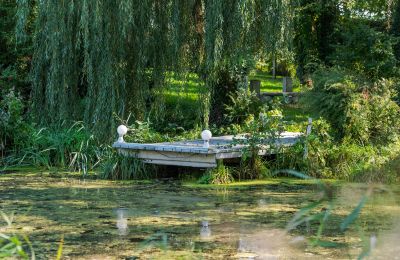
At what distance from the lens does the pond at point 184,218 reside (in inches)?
265

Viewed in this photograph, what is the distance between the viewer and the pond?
674 cm

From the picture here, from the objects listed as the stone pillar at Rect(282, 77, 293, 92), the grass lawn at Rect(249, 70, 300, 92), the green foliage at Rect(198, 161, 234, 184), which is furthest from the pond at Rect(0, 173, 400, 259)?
the grass lawn at Rect(249, 70, 300, 92)

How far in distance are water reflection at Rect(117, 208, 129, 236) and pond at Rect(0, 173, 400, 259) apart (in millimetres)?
11

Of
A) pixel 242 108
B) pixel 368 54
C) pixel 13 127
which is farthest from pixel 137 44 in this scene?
pixel 368 54

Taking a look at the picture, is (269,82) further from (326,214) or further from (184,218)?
(326,214)

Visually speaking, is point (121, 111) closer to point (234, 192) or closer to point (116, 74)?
point (116, 74)

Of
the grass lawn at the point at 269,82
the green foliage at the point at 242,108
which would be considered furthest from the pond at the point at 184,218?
the grass lawn at the point at 269,82

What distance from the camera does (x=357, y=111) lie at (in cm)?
1271

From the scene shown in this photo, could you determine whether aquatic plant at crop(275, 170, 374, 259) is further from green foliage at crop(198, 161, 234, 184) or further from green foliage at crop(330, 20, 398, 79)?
green foliage at crop(330, 20, 398, 79)

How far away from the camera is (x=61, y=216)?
854 centimetres

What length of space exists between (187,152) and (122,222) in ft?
11.2

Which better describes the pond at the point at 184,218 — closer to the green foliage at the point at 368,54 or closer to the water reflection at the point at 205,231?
the water reflection at the point at 205,231

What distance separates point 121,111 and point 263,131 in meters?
2.39

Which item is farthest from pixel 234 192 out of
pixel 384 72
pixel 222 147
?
pixel 384 72
